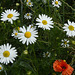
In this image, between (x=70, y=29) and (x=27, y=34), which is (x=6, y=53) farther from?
(x=70, y=29)

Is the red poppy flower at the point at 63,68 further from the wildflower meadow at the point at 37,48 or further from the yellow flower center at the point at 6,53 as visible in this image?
the yellow flower center at the point at 6,53

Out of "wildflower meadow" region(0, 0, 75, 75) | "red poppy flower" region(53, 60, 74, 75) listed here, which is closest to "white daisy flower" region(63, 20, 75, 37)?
"wildflower meadow" region(0, 0, 75, 75)

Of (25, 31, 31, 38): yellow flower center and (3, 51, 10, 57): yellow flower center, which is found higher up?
(25, 31, 31, 38): yellow flower center

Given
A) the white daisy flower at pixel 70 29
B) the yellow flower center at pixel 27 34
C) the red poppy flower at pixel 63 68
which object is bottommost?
the red poppy flower at pixel 63 68

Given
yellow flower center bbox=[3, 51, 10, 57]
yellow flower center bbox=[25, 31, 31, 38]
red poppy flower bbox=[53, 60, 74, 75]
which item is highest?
yellow flower center bbox=[25, 31, 31, 38]

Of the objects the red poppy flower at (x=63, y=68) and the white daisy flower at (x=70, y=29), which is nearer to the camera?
the red poppy flower at (x=63, y=68)

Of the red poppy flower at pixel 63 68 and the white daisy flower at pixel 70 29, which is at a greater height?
the white daisy flower at pixel 70 29

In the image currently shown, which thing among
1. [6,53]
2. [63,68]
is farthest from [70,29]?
[6,53]

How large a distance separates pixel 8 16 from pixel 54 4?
2.10 feet

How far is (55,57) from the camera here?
Result: 47.0 inches

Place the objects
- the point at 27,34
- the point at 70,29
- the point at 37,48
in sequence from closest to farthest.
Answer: the point at 27,34 < the point at 70,29 < the point at 37,48

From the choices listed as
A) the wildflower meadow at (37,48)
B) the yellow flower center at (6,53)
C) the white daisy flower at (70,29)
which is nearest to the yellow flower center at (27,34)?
the wildflower meadow at (37,48)

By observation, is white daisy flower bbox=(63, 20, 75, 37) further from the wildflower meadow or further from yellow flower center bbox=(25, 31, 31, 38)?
yellow flower center bbox=(25, 31, 31, 38)

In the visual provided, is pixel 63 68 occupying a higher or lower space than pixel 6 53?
lower
